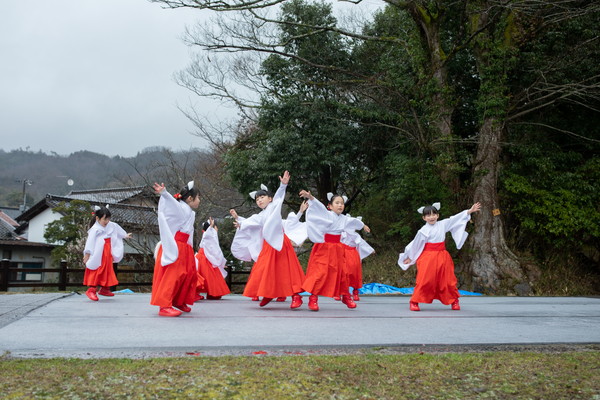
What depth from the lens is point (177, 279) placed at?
23.2 ft

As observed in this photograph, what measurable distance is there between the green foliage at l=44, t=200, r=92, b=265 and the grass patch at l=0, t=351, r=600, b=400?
59.0 feet

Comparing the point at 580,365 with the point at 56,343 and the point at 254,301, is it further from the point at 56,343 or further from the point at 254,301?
the point at 254,301

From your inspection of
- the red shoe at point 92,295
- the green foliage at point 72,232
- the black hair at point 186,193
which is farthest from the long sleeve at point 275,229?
the green foliage at point 72,232

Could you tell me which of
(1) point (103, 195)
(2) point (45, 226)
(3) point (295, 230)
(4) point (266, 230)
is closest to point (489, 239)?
(3) point (295, 230)

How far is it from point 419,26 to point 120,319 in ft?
44.5

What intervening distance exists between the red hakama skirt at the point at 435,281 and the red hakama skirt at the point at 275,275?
1.91 metres

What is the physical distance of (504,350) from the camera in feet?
17.5

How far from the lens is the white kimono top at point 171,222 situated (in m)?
6.95

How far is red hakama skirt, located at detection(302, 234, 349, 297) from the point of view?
324 inches

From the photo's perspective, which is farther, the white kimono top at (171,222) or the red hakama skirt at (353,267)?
the red hakama skirt at (353,267)

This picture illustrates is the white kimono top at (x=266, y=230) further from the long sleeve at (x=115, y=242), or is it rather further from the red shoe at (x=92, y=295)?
the red shoe at (x=92, y=295)

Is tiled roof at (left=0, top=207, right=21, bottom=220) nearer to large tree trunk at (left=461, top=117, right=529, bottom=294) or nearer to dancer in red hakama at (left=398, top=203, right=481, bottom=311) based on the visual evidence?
large tree trunk at (left=461, top=117, right=529, bottom=294)

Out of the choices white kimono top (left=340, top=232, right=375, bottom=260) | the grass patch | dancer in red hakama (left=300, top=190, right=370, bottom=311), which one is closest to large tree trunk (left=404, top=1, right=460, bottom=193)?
white kimono top (left=340, top=232, right=375, bottom=260)

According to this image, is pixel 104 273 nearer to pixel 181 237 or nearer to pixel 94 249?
pixel 94 249
